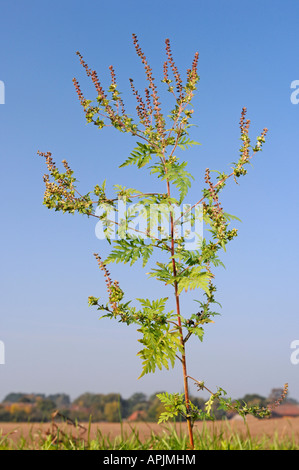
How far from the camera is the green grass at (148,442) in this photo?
700 centimetres

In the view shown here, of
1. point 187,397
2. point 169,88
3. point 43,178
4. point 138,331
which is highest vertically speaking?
point 169,88

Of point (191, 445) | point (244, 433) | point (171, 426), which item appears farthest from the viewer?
point (244, 433)

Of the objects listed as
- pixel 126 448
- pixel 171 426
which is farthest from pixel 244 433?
pixel 126 448

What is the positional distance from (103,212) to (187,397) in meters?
2.91

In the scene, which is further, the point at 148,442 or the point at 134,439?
the point at 134,439

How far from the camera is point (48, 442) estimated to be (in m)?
7.08

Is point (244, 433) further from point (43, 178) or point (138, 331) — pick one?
point (43, 178)

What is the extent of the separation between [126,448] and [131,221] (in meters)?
3.24

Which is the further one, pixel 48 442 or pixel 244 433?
pixel 244 433

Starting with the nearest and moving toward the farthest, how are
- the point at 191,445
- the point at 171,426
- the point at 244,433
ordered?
the point at 191,445, the point at 171,426, the point at 244,433

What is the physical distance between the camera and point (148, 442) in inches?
282

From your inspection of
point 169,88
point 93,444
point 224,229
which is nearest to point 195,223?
point 224,229

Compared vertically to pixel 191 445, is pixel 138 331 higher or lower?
higher

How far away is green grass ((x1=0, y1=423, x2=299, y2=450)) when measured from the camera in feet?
23.0
